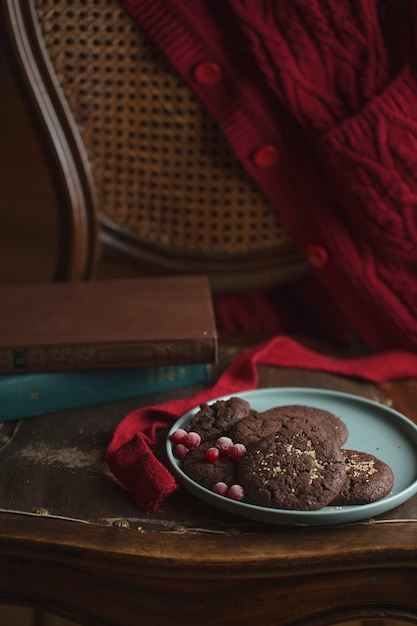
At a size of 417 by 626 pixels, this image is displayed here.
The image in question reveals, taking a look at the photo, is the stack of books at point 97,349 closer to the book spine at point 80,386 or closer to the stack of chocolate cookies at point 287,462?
the book spine at point 80,386

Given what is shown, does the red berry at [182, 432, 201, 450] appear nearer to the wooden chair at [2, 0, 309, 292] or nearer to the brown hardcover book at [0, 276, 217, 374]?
the brown hardcover book at [0, 276, 217, 374]

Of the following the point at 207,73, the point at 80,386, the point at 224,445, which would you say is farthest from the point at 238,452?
the point at 207,73

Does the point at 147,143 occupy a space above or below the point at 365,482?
above

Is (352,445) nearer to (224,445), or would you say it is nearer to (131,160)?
(224,445)

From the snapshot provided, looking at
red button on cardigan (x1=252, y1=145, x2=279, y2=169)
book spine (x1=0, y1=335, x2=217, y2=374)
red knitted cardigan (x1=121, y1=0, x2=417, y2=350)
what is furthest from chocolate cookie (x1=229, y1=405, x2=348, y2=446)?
red button on cardigan (x1=252, y1=145, x2=279, y2=169)

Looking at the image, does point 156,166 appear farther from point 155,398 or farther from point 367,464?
point 367,464

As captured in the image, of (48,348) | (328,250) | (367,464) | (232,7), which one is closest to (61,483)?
(48,348)

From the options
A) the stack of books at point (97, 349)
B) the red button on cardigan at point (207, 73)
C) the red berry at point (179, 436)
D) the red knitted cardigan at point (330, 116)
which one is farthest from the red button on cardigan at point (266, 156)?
the red berry at point (179, 436)
